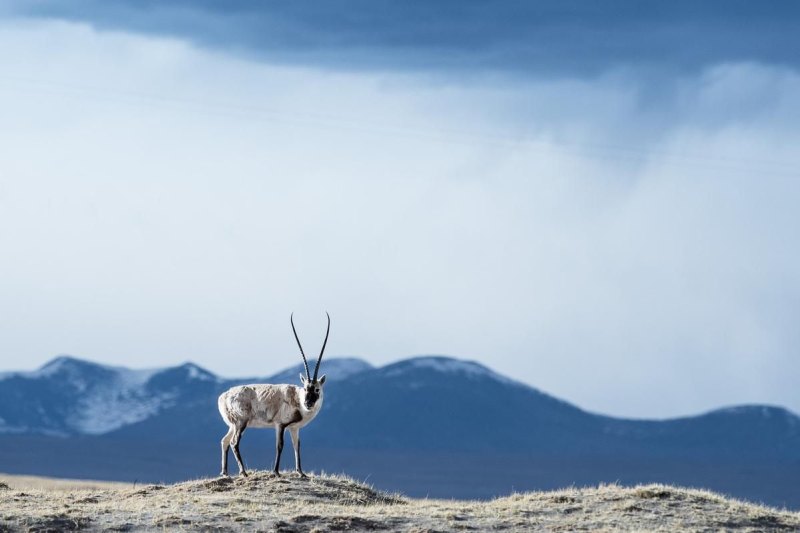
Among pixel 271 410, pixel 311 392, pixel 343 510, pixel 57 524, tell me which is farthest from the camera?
pixel 271 410

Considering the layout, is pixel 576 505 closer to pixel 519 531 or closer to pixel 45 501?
pixel 519 531

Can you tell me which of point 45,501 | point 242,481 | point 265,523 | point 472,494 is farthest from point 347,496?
point 472,494

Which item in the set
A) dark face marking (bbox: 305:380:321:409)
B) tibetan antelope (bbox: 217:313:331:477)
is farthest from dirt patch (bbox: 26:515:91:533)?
dark face marking (bbox: 305:380:321:409)

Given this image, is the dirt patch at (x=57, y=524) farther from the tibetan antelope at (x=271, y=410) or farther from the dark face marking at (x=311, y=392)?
the dark face marking at (x=311, y=392)

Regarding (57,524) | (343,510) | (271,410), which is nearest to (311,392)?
(271,410)

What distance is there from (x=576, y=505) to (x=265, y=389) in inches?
301

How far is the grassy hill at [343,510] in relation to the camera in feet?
91.4

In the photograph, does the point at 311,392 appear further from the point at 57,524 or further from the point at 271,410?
the point at 57,524

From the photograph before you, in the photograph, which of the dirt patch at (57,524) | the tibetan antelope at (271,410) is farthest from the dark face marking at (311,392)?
the dirt patch at (57,524)

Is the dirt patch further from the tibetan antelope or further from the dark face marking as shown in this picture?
the dark face marking

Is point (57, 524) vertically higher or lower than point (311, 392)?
lower

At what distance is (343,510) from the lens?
2961cm

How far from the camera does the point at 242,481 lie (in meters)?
32.2

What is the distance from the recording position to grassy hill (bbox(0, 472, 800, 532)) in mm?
27859
